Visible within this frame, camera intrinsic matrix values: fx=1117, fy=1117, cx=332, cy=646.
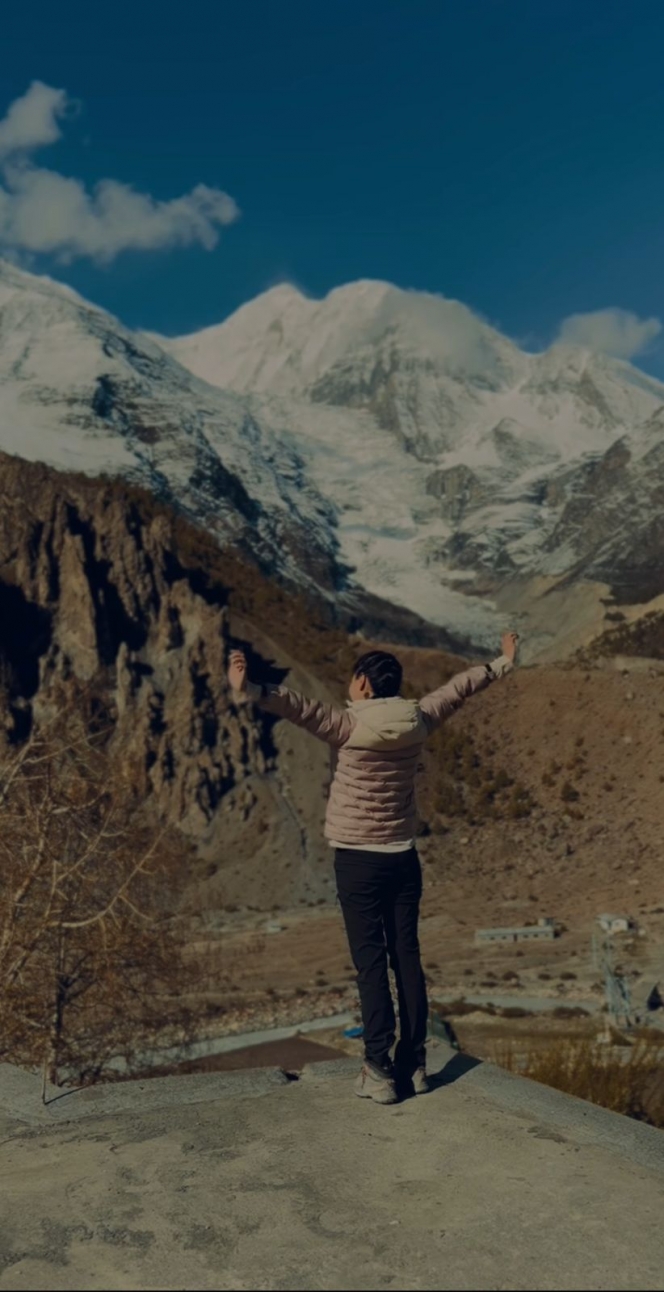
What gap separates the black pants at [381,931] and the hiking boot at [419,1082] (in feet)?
0.64

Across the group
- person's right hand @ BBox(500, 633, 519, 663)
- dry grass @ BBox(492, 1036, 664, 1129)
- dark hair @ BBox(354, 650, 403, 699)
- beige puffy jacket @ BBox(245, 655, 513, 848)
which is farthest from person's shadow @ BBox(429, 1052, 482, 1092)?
dry grass @ BBox(492, 1036, 664, 1129)

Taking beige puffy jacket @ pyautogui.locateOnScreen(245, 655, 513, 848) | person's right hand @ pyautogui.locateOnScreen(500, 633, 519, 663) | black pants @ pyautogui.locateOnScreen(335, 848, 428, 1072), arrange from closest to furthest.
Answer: beige puffy jacket @ pyautogui.locateOnScreen(245, 655, 513, 848) < black pants @ pyautogui.locateOnScreen(335, 848, 428, 1072) < person's right hand @ pyautogui.locateOnScreen(500, 633, 519, 663)

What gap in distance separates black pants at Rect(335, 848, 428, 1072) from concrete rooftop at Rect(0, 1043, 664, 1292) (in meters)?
0.41

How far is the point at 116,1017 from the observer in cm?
2022

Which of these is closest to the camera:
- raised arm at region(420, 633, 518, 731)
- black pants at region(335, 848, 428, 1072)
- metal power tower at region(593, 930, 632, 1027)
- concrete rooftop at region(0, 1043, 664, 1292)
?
concrete rooftop at region(0, 1043, 664, 1292)

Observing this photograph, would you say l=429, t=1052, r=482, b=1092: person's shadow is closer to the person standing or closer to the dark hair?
the person standing

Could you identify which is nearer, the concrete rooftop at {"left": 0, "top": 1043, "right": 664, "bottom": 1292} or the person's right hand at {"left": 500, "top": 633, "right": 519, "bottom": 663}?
the concrete rooftop at {"left": 0, "top": 1043, "right": 664, "bottom": 1292}

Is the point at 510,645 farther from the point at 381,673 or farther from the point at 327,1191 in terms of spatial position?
the point at 327,1191

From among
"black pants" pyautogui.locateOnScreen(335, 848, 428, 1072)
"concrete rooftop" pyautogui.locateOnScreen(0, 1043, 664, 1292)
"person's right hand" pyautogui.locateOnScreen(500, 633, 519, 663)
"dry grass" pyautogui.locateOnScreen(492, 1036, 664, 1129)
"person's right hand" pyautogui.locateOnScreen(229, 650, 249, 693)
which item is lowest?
"dry grass" pyautogui.locateOnScreen(492, 1036, 664, 1129)

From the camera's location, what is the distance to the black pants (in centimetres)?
617

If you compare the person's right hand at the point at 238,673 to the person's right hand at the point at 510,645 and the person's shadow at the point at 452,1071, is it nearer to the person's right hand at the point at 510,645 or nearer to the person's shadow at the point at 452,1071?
the person's right hand at the point at 510,645

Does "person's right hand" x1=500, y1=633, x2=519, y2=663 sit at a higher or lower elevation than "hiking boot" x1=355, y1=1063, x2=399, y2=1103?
higher

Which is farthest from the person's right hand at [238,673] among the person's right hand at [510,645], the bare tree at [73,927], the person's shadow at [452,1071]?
the bare tree at [73,927]

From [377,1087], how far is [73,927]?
791 centimetres
